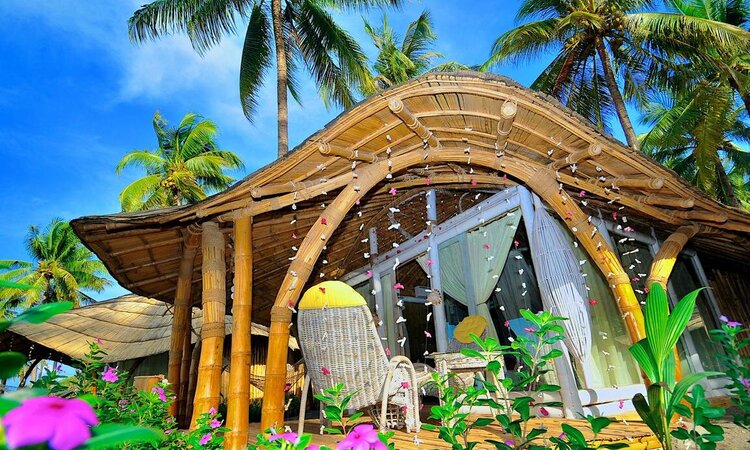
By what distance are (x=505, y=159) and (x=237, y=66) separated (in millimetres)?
9339

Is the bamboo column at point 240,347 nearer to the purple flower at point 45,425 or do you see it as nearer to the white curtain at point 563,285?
the white curtain at point 563,285

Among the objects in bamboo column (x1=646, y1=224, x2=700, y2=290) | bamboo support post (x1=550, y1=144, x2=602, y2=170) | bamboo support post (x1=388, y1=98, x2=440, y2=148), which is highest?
bamboo support post (x1=388, y1=98, x2=440, y2=148)

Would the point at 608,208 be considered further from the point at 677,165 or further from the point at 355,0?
the point at 677,165

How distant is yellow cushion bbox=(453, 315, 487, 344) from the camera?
4.19 meters

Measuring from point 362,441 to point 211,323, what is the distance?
10.4ft

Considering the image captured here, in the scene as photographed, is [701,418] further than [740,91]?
No

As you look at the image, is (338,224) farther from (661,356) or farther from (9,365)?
(9,365)

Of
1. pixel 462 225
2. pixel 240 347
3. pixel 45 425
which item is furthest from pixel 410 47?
pixel 45 425

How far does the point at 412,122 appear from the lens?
3.50 m

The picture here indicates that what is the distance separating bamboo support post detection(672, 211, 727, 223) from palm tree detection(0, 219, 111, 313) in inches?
935

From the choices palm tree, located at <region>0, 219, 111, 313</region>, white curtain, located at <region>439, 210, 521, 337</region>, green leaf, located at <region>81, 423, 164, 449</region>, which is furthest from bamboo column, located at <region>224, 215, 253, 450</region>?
palm tree, located at <region>0, 219, 111, 313</region>

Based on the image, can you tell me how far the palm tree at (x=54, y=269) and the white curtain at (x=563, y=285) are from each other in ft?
74.7

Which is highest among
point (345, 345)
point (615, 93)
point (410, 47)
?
point (410, 47)

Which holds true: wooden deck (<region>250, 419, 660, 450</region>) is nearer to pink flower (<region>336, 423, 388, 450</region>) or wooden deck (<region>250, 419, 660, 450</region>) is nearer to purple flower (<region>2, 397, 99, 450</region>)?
pink flower (<region>336, 423, 388, 450</region>)
